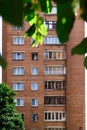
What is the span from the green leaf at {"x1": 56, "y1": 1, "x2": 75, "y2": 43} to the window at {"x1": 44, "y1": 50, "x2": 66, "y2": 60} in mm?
34376

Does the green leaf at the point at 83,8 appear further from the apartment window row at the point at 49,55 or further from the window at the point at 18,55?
the window at the point at 18,55

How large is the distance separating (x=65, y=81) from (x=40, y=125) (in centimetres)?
313

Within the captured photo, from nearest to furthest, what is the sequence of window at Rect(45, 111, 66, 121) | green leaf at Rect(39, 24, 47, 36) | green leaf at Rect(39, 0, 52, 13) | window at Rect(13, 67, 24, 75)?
green leaf at Rect(39, 0, 52, 13) < green leaf at Rect(39, 24, 47, 36) < window at Rect(45, 111, 66, 121) < window at Rect(13, 67, 24, 75)

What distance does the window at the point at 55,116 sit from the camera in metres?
34.9

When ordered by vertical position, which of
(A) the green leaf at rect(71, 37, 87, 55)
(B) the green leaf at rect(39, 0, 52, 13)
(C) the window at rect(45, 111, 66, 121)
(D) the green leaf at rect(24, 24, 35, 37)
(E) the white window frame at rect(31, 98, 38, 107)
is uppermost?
(B) the green leaf at rect(39, 0, 52, 13)

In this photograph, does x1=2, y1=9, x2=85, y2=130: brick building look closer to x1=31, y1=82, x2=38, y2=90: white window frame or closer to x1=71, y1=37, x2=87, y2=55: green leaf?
x1=31, y1=82, x2=38, y2=90: white window frame

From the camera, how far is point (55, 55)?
35.4 metres

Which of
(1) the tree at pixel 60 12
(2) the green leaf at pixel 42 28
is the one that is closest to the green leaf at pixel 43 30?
(2) the green leaf at pixel 42 28

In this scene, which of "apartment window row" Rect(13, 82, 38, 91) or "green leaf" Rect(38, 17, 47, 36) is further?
"apartment window row" Rect(13, 82, 38, 91)

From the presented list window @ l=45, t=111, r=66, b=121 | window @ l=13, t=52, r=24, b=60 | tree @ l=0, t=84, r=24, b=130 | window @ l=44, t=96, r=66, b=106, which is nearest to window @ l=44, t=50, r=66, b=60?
window @ l=13, t=52, r=24, b=60

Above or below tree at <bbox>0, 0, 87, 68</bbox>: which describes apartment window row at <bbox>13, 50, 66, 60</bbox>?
above

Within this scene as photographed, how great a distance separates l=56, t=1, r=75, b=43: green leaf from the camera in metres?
0.78

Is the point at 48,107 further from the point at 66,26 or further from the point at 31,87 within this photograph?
the point at 66,26

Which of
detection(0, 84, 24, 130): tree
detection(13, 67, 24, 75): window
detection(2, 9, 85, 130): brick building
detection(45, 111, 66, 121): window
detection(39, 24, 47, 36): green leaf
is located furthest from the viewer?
detection(13, 67, 24, 75): window
